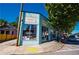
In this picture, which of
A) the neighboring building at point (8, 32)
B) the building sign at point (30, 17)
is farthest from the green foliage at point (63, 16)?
the neighboring building at point (8, 32)

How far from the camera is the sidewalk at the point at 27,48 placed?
15153 mm

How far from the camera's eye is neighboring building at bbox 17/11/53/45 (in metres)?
16.7

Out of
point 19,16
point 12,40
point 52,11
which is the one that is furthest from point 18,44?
point 52,11

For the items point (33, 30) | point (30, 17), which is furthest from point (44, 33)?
point (30, 17)

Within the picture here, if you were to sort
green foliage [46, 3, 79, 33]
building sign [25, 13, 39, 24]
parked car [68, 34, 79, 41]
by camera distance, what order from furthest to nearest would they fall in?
building sign [25, 13, 39, 24] → green foliage [46, 3, 79, 33] → parked car [68, 34, 79, 41]

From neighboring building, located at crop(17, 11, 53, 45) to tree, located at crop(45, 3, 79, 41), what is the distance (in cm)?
52

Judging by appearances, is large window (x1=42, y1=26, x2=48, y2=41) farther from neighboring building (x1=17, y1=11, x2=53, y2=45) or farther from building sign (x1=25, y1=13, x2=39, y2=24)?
building sign (x1=25, y1=13, x2=39, y2=24)

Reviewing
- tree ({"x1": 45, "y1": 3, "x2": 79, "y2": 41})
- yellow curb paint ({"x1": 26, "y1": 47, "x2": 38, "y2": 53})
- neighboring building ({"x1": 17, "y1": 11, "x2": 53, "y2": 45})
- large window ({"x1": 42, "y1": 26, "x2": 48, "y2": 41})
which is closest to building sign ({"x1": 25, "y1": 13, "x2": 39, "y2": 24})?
neighboring building ({"x1": 17, "y1": 11, "x2": 53, "y2": 45})

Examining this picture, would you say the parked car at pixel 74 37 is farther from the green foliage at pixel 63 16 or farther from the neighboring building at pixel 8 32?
the neighboring building at pixel 8 32

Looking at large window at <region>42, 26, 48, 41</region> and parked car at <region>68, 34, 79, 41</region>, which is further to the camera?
large window at <region>42, 26, 48, 41</region>

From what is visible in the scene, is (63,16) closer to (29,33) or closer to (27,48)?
(29,33)

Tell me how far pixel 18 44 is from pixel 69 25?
3.31 meters

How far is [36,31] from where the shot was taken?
17.7 meters
